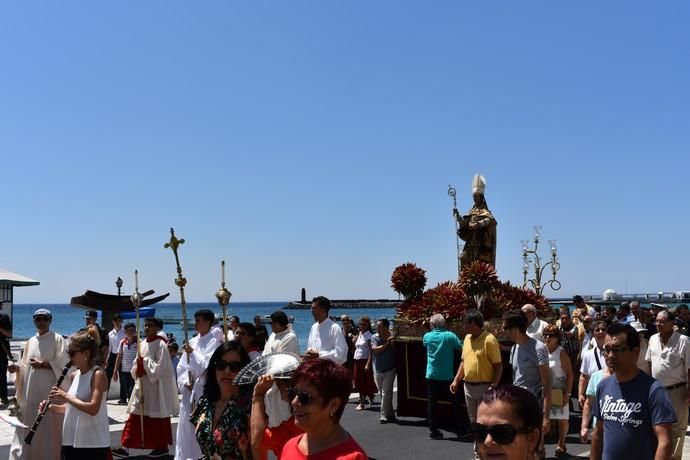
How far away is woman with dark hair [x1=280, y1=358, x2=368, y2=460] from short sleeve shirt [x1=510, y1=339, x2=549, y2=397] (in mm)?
4252

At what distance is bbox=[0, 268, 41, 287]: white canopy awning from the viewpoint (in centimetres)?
1802

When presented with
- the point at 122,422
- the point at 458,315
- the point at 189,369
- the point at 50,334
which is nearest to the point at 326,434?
the point at 189,369

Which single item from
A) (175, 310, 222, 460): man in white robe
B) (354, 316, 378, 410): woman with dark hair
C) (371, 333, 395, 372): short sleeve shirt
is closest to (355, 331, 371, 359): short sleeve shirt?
(354, 316, 378, 410): woman with dark hair

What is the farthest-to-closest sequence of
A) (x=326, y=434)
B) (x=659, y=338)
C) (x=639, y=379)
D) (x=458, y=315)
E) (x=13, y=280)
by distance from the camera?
(x=13, y=280), (x=458, y=315), (x=659, y=338), (x=639, y=379), (x=326, y=434)

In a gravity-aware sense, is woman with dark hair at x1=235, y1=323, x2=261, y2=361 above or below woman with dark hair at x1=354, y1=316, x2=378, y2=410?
above

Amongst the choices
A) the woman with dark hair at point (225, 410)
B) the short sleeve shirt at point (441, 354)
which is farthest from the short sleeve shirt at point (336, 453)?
the short sleeve shirt at point (441, 354)

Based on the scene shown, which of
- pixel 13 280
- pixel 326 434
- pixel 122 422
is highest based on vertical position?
pixel 13 280

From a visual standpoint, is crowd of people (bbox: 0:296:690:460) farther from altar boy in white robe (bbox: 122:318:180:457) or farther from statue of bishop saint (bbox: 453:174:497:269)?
statue of bishop saint (bbox: 453:174:497:269)

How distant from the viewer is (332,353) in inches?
348

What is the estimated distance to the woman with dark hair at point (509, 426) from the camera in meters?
2.26

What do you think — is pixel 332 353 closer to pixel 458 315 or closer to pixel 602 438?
pixel 458 315

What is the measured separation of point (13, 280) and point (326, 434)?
55.7ft

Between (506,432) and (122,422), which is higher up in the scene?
(506,432)

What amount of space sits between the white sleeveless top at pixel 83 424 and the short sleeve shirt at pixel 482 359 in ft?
12.9
